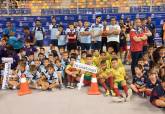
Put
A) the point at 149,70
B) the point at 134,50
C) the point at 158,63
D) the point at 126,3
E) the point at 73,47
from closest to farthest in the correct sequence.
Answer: the point at 149,70, the point at 158,63, the point at 134,50, the point at 73,47, the point at 126,3

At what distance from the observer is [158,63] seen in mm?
9711

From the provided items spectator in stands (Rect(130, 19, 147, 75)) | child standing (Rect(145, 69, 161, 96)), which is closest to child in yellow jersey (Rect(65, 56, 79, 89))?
spectator in stands (Rect(130, 19, 147, 75))

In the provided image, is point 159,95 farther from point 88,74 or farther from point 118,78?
point 88,74

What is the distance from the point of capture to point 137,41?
10.4 metres

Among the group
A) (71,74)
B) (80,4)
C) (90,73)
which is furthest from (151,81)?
(80,4)

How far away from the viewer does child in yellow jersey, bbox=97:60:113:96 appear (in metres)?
9.40

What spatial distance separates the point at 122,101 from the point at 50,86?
2.10 metres

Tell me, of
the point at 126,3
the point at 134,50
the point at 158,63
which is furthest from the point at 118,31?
the point at 126,3

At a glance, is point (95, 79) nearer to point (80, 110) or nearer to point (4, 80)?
point (80, 110)

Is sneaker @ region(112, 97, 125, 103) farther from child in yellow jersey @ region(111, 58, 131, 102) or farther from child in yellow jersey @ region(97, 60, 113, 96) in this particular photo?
child in yellow jersey @ region(97, 60, 113, 96)

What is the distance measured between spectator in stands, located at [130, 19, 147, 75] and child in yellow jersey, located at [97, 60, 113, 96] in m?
1.02

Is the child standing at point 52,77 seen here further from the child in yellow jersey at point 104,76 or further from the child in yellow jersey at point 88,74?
the child in yellow jersey at point 104,76

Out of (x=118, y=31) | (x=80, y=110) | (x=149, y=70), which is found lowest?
(x=80, y=110)

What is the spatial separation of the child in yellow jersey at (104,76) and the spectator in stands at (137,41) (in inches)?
40.1
